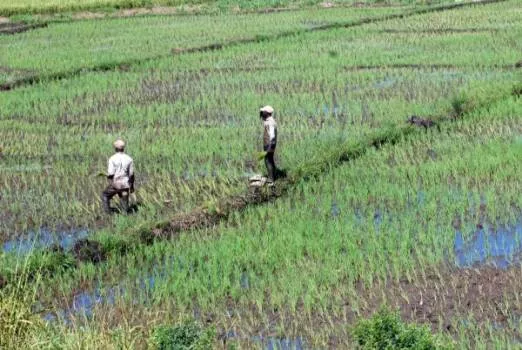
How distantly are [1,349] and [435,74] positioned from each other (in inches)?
406

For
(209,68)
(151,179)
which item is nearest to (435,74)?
(209,68)

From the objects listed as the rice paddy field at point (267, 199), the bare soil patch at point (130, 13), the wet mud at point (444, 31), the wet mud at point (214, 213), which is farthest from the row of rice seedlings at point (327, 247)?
the bare soil patch at point (130, 13)

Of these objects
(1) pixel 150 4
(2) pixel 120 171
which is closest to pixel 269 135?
(2) pixel 120 171

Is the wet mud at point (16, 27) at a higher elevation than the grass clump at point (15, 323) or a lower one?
higher

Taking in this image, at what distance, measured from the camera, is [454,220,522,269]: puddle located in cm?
664

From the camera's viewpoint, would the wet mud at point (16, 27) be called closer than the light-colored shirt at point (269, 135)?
No

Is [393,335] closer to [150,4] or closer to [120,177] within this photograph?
[120,177]

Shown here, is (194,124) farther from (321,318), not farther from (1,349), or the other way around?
(1,349)

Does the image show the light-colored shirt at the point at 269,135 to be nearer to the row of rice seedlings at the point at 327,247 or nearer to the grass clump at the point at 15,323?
the row of rice seedlings at the point at 327,247

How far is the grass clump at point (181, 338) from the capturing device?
4660 millimetres

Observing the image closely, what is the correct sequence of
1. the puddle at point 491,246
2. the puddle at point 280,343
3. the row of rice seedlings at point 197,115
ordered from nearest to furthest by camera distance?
1. the puddle at point 280,343
2. the puddle at point 491,246
3. the row of rice seedlings at point 197,115

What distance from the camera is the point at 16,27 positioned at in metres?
23.9

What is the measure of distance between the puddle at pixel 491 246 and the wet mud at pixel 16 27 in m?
17.2

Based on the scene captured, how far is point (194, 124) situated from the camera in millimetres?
11648
